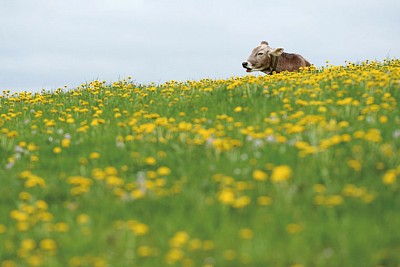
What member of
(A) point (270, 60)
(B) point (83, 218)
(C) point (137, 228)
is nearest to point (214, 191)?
(C) point (137, 228)

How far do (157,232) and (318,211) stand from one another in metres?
1.67

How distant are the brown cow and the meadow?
1106 cm

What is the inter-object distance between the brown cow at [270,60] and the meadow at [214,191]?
36.3 ft

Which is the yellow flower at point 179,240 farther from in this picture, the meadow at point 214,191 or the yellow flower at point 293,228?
the yellow flower at point 293,228

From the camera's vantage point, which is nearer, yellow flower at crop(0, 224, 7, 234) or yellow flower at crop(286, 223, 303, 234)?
yellow flower at crop(286, 223, 303, 234)

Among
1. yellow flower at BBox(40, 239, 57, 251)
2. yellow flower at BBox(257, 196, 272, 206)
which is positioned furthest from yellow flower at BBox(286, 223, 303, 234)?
yellow flower at BBox(40, 239, 57, 251)

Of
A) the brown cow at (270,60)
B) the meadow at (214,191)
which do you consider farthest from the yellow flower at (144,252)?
the brown cow at (270,60)

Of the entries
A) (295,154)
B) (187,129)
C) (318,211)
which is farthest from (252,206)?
(187,129)

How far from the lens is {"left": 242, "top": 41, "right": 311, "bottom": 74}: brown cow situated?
2175 cm

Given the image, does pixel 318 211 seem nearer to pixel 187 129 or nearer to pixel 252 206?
pixel 252 206

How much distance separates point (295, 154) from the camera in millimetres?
7340

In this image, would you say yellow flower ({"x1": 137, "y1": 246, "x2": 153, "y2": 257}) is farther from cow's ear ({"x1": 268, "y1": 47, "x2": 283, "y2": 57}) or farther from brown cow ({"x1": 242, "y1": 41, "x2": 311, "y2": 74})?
cow's ear ({"x1": 268, "y1": 47, "x2": 283, "y2": 57})

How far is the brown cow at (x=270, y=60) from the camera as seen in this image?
21750mm

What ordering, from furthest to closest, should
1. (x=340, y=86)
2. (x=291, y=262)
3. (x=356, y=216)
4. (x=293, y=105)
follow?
1. (x=340, y=86)
2. (x=293, y=105)
3. (x=356, y=216)
4. (x=291, y=262)
